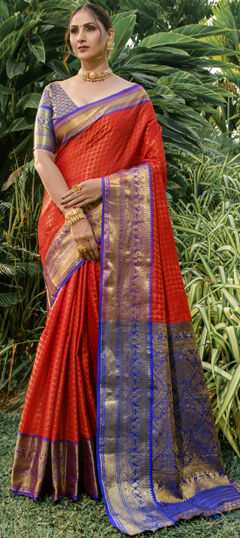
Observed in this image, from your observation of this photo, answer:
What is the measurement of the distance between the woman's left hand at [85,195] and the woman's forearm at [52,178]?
0.03 m

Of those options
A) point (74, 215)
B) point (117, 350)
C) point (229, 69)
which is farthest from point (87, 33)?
point (229, 69)

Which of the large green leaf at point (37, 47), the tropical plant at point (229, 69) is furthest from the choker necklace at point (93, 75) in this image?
the tropical plant at point (229, 69)

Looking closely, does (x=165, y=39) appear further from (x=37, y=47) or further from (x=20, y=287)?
(x=20, y=287)

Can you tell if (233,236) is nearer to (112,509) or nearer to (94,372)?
(94,372)

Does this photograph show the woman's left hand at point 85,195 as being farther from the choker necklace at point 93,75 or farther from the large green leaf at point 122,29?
the large green leaf at point 122,29

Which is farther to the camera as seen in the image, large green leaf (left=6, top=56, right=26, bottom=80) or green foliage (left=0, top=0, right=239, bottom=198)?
green foliage (left=0, top=0, right=239, bottom=198)

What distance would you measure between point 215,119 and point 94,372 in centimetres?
470

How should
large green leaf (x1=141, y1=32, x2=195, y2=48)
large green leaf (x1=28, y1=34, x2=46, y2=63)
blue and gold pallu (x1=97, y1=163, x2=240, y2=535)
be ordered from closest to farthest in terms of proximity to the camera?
A: blue and gold pallu (x1=97, y1=163, x2=240, y2=535) < large green leaf (x1=28, y1=34, x2=46, y2=63) < large green leaf (x1=141, y1=32, x2=195, y2=48)

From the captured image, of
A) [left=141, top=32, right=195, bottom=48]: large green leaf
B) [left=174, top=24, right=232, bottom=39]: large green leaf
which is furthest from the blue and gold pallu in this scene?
[left=174, top=24, right=232, bottom=39]: large green leaf

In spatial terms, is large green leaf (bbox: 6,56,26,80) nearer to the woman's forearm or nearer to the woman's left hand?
the woman's forearm

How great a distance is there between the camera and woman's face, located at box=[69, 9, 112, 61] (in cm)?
189

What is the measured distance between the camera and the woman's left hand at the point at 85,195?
6.12ft

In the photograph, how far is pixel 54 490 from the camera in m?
1.86

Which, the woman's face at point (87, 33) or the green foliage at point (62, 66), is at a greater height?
the green foliage at point (62, 66)
